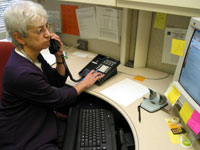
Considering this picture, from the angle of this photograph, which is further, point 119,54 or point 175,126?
point 119,54

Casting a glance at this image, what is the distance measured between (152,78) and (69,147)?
0.74 metres

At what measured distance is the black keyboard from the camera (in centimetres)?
92

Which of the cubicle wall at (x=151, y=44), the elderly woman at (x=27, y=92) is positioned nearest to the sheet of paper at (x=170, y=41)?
the cubicle wall at (x=151, y=44)

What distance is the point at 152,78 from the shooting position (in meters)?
1.30

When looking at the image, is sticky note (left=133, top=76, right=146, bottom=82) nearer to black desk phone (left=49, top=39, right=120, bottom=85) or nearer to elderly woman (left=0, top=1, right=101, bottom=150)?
black desk phone (left=49, top=39, right=120, bottom=85)

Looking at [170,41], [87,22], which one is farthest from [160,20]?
[87,22]

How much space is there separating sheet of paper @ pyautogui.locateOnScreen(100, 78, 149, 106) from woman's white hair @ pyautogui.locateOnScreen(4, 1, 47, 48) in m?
0.57

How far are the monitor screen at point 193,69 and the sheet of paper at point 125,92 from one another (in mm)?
302

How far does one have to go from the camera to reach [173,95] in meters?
0.94

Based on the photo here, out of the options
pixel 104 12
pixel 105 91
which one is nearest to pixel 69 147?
pixel 105 91

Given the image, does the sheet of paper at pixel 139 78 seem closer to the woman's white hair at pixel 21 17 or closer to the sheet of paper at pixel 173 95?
the sheet of paper at pixel 173 95

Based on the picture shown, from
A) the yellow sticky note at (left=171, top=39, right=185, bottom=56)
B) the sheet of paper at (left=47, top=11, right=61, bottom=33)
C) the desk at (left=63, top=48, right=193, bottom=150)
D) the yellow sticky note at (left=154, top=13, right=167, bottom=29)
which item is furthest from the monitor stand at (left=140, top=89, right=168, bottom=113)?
the sheet of paper at (left=47, top=11, right=61, bottom=33)

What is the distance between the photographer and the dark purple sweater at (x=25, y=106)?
2.84 feet

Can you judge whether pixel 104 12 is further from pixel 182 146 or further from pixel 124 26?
pixel 182 146
